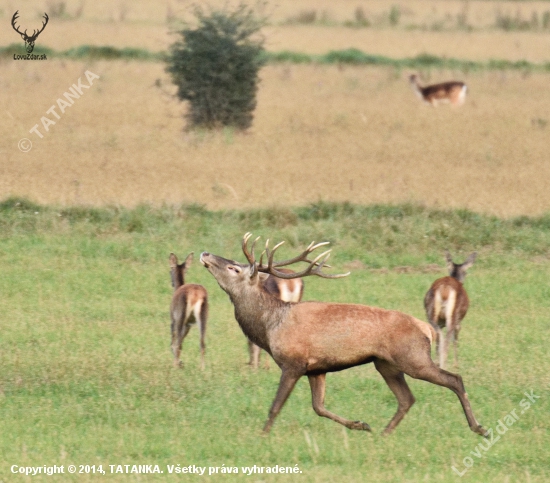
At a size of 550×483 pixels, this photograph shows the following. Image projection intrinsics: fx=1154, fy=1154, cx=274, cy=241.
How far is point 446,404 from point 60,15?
33759 millimetres

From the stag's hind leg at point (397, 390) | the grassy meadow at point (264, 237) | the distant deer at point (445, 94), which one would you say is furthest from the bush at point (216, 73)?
the stag's hind leg at point (397, 390)

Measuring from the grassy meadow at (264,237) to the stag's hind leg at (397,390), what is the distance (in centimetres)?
16

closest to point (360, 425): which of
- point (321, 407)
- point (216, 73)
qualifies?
point (321, 407)

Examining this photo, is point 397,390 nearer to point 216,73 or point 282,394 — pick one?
point 282,394

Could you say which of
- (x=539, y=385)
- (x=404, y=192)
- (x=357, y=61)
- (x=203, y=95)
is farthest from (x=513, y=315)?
(x=357, y=61)

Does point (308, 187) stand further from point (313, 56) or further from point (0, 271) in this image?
point (313, 56)

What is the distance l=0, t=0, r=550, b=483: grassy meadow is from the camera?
7.48 m

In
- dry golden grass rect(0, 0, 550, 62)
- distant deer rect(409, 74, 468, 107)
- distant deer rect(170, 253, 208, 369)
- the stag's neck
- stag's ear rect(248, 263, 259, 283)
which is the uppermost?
dry golden grass rect(0, 0, 550, 62)

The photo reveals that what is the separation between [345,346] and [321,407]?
18.1 inches

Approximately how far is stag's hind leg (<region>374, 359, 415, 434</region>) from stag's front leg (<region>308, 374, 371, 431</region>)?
271 mm

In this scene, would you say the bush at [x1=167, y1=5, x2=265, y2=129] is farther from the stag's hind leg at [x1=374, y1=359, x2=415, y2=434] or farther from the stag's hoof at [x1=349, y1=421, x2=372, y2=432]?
the stag's hoof at [x1=349, y1=421, x2=372, y2=432]

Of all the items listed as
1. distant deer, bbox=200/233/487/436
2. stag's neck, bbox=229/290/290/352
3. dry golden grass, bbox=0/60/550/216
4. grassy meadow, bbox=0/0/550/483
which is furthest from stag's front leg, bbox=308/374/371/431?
dry golden grass, bbox=0/60/550/216

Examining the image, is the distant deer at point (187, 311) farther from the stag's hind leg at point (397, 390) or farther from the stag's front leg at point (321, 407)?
the stag's hind leg at point (397, 390)

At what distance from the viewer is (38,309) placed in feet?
38.3
